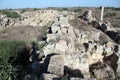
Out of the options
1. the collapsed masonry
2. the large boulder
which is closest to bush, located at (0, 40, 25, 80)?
the collapsed masonry

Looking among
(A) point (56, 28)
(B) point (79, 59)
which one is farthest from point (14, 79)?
(A) point (56, 28)

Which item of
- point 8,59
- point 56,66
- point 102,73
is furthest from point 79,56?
point 8,59

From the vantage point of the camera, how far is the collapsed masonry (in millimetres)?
9750

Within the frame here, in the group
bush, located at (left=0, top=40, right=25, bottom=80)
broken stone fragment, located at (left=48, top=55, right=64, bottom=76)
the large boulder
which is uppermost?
broken stone fragment, located at (left=48, top=55, right=64, bottom=76)

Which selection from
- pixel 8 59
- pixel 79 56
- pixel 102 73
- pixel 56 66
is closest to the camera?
pixel 56 66

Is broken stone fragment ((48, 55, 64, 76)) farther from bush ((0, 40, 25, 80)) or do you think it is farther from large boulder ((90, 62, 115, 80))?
large boulder ((90, 62, 115, 80))

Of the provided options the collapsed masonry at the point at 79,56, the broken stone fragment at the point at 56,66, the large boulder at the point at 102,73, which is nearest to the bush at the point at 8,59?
the collapsed masonry at the point at 79,56

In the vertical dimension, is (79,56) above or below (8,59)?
above

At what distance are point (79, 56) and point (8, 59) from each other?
3417mm

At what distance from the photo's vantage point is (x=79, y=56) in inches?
460

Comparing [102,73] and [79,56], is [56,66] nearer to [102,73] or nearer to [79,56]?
[79,56]

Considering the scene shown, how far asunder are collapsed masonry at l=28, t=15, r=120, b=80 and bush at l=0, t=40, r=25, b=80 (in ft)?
4.64

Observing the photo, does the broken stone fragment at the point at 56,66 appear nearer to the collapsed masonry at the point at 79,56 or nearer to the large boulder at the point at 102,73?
the collapsed masonry at the point at 79,56

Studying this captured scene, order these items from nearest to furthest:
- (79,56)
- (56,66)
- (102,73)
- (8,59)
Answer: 1. (56,66)
2. (79,56)
3. (102,73)
4. (8,59)
